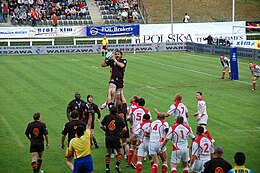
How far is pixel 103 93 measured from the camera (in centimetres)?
3459

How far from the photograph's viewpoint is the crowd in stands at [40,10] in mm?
70125

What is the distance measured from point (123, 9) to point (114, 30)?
265 inches

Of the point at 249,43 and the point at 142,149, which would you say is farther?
the point at 249,43

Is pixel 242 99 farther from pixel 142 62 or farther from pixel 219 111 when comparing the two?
pixel 142 62

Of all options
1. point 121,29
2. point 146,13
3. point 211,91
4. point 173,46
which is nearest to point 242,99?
point 211,91

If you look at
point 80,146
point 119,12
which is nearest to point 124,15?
point 119,12

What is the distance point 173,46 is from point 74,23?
47.1 ft

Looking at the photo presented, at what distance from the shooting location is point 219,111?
29078 millimetres

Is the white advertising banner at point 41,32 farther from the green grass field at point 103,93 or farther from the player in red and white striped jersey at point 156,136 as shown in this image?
the player in red and white striped jersey at point 156,136

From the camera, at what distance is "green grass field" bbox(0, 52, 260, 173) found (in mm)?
21812

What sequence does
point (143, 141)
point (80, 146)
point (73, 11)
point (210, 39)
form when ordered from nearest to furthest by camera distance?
point (80, 146)
point (143, 141)
point (210, 39)
point (73, 11)

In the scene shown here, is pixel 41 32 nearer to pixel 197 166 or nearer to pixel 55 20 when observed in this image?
pixel 55 20

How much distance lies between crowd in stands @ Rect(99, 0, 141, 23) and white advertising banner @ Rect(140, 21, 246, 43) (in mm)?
5902

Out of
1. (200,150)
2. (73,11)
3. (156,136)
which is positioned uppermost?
(73,11)
